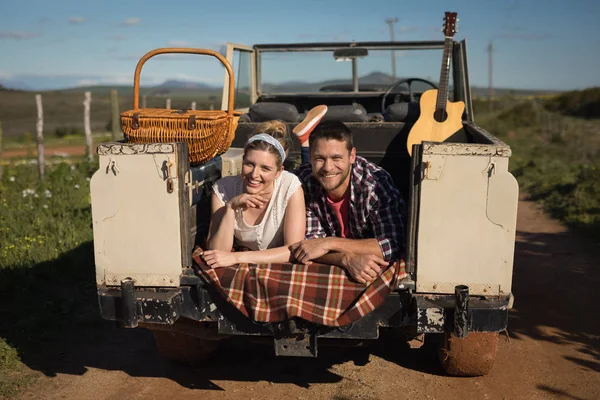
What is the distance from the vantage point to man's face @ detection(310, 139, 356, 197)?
3.07m

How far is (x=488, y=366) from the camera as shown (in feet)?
11.0

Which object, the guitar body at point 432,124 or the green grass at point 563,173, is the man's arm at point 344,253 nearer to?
the guitar body at point 432,124

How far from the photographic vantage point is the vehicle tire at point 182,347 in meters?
3.61

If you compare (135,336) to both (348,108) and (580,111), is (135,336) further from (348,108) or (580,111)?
(580,111)

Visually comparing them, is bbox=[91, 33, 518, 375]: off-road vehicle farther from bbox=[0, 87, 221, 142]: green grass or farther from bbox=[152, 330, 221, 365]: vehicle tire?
bbox=[0, 87, 221, 142]: green grass

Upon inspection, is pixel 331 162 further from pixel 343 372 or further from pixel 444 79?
pixel 444 79

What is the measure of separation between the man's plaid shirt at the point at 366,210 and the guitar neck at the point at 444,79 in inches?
64.8

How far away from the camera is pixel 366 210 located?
3.13 metres

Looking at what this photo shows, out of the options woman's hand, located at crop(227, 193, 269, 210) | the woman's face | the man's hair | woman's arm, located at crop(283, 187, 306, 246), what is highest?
the man's hair

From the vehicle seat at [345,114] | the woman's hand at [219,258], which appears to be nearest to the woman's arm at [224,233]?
the woman's hand at [219,258]

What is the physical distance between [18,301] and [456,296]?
11.4ft

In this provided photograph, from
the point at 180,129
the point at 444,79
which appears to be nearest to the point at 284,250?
the point at 180,129

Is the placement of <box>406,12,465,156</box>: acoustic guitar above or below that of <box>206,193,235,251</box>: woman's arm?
above

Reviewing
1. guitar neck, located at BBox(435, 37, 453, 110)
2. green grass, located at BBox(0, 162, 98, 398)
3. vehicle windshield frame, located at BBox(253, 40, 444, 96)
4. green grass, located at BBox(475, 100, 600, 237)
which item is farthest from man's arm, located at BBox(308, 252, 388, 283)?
green grass, located at BBox(475, 100, 600, 237)
